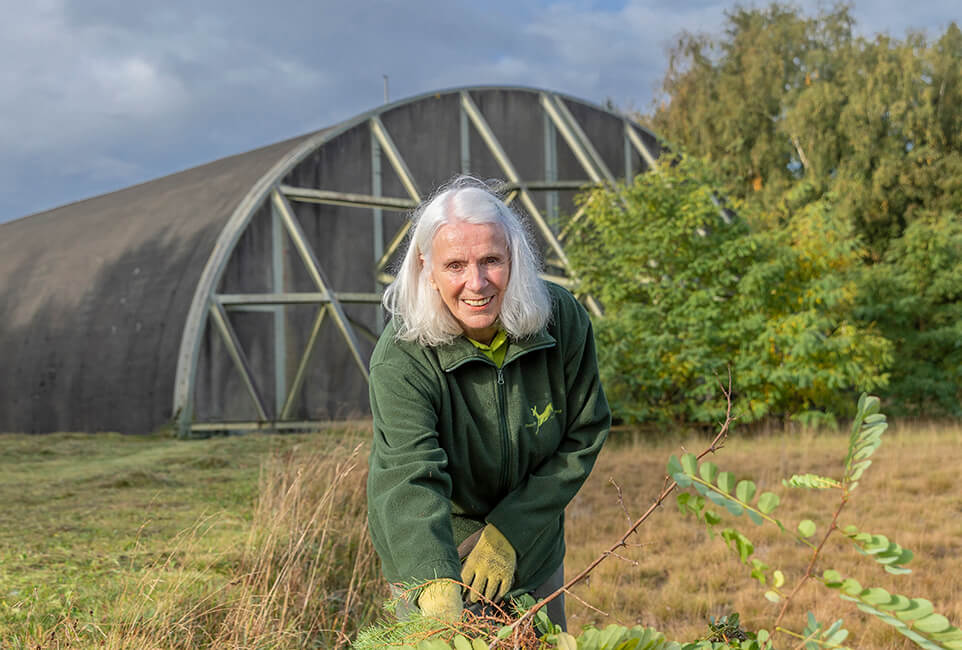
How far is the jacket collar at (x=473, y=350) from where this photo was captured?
246 cm

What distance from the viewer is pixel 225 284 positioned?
11.6 m

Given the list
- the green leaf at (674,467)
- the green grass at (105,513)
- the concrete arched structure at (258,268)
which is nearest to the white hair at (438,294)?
the green leaf at (674,467)

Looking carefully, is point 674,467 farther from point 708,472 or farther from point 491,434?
A: point 491,434

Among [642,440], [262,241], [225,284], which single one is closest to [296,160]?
[262,241]

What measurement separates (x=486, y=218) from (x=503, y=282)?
0.19 meters

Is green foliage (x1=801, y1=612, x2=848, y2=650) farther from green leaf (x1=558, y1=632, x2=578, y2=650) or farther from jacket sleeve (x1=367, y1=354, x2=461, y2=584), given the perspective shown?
jacket sleeve (x1=367, y1=354, x2=461, y2=584)

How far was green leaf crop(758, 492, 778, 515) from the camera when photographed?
104 cm

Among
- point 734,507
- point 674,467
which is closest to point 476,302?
point 674,467

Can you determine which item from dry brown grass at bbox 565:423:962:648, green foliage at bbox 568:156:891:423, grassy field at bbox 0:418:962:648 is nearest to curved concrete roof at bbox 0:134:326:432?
grassy field at bbox 0:418:962:648

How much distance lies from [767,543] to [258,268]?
25.9ft

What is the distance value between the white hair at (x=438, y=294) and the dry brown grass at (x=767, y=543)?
0.79 m

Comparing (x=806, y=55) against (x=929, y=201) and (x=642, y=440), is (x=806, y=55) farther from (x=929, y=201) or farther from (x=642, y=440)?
(x=642, y=440)

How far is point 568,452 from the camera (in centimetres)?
264

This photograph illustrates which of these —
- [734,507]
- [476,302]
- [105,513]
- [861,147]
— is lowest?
[105,513]
